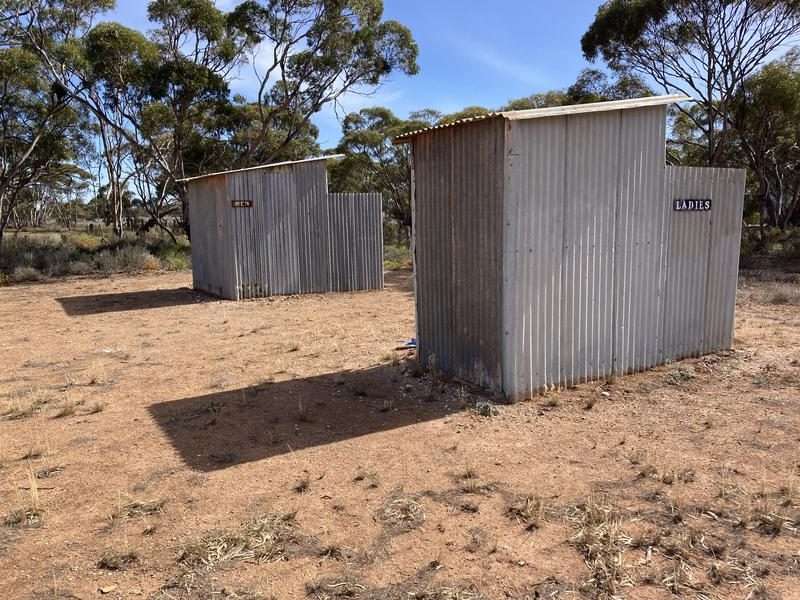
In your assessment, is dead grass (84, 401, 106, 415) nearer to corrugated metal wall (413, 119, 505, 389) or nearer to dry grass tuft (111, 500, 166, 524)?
dry grass tuft (111, 500, 166, 524)

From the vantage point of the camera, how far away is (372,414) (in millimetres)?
5770

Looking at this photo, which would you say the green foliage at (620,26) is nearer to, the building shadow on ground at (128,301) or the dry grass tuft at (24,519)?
the building shadow on ground at (128,301)

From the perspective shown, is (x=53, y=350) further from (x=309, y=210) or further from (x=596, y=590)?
(x=596, y=590)

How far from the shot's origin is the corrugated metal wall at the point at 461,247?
19.1ft

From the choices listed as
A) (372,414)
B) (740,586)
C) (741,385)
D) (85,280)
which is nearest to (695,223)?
(741,385)

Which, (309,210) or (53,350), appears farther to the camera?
(309,210)

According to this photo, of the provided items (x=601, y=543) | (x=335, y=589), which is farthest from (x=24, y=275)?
(x=601, y=543)

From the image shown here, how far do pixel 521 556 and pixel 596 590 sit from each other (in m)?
0.45

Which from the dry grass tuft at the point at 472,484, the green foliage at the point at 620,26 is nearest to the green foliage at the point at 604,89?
the green foliage at the point at 620,26

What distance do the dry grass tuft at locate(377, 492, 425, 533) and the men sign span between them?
15.4 feet

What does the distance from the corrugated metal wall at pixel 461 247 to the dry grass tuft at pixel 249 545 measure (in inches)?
117

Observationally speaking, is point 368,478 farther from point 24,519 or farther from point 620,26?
point 620,26

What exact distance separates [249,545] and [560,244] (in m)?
3.97

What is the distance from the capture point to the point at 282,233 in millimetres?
13961
